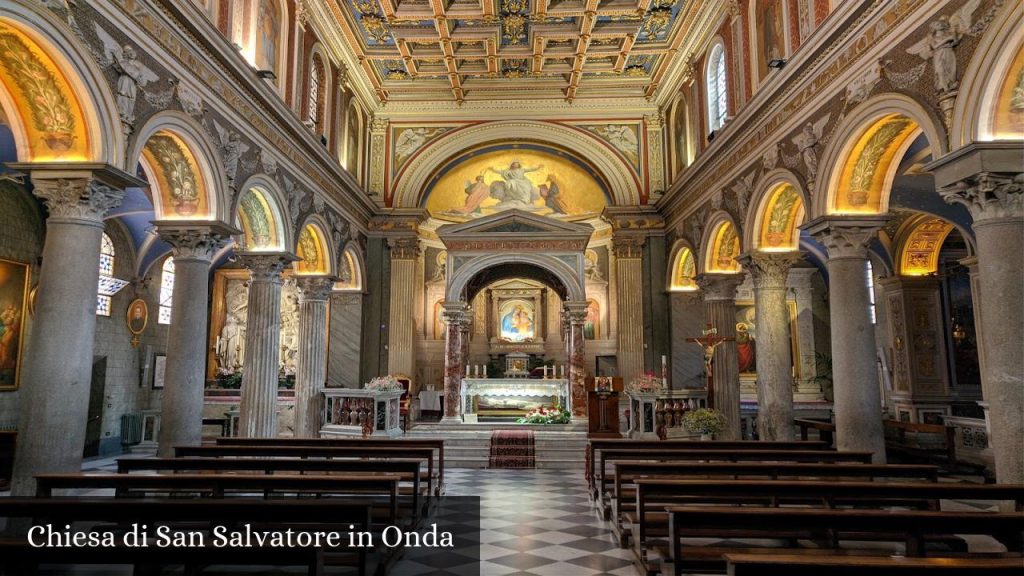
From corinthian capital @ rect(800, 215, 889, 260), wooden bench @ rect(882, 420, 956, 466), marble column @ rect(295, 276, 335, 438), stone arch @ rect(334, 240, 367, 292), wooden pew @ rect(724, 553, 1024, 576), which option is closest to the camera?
wooden pew @ rect(724, 553, 1024, 576)

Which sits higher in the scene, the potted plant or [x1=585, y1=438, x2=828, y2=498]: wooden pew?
the potted plant

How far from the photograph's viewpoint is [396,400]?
16.1 m

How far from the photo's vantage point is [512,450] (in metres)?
14.3

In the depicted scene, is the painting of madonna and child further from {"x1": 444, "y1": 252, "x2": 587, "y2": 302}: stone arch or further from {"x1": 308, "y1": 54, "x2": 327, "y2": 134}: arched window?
{"x1": 308, "y1": 54, "x2": 327, "y2": 134}: arched window

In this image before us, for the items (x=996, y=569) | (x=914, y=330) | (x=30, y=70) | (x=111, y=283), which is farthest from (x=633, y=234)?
(x=996, y=569)

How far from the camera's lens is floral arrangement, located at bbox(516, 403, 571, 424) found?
17.7 m

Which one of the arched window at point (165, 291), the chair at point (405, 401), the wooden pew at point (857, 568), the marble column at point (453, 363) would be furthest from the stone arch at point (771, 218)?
the arched window at point (165, 291)

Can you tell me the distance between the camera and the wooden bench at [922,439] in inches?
566

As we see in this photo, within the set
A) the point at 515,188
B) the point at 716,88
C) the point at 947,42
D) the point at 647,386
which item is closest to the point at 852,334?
the point at 947,42

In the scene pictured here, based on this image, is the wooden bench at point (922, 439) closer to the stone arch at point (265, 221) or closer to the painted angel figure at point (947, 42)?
the painted angel figure at point (947, 42)

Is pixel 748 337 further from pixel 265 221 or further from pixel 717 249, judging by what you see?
pixel 265 221

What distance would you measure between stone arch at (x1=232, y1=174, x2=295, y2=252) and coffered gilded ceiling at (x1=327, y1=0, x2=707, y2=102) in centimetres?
614

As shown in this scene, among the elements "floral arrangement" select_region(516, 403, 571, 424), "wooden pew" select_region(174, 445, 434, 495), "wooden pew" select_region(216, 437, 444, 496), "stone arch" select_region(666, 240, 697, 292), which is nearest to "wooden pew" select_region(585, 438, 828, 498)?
"wooden pew" select_region(216, 437, 444, 496)

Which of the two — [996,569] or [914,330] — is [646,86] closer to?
[914,330]
